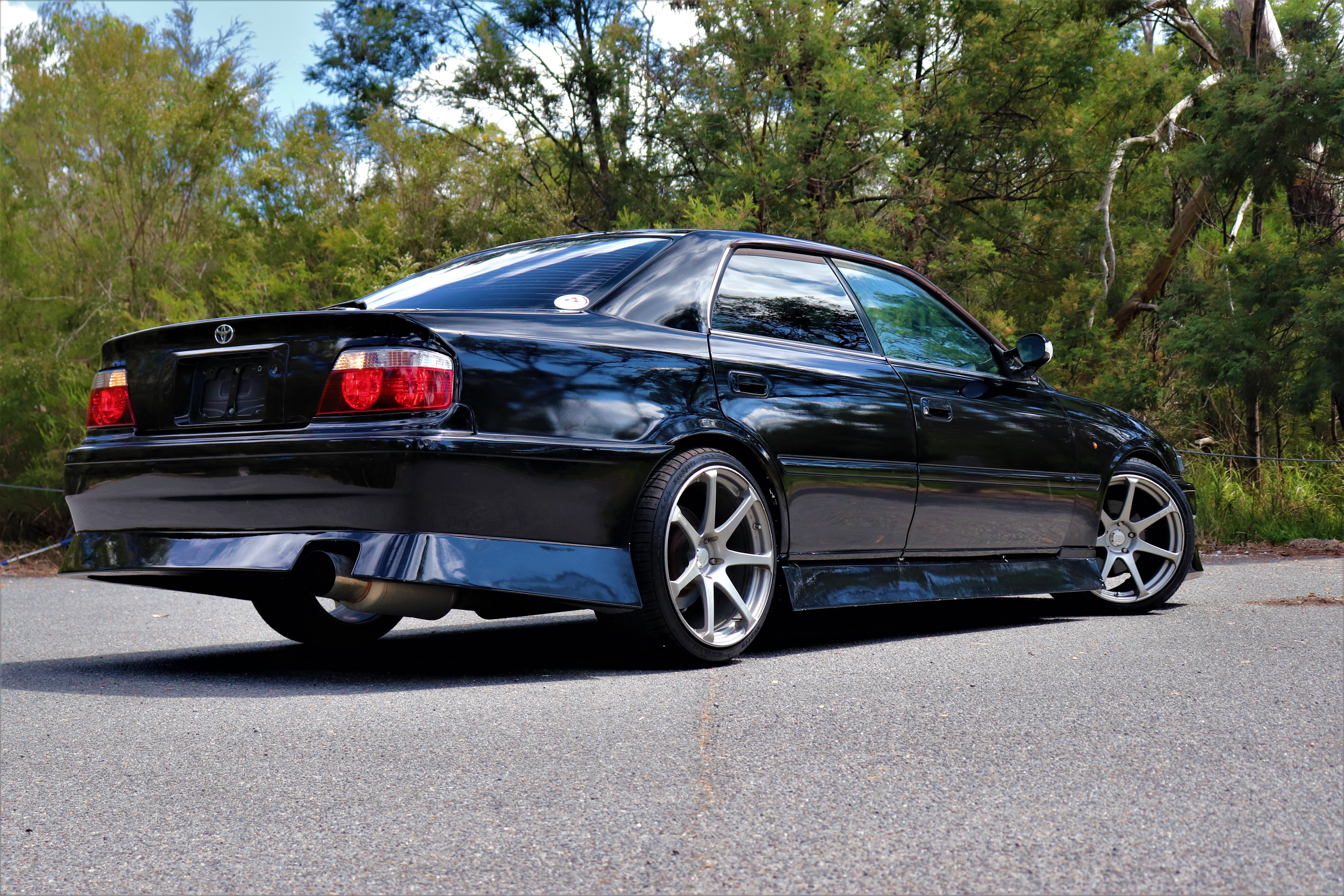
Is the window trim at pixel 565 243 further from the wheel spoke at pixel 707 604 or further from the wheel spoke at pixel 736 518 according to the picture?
the wheel spoke at pixel 707 604

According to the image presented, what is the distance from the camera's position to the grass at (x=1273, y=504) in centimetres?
1056

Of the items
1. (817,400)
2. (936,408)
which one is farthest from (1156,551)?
(817,400)

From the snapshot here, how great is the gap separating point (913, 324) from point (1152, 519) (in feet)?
5.75

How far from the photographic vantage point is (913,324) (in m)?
5.64

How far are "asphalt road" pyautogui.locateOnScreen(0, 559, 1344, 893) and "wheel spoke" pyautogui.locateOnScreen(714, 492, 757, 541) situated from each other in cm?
47

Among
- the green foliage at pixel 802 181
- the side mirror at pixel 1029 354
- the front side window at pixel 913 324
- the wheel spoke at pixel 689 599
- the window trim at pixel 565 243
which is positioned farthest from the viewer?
the green foliage at pixel 802 181

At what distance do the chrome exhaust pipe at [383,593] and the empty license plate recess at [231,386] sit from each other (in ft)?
1.80

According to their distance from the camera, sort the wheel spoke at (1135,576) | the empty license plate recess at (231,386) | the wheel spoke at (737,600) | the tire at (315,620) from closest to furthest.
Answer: the empty license plate recess at (231,386) < the wheel spoke at (737,600) < the tire at (315,620) < the wheel spoke at (1135,576)

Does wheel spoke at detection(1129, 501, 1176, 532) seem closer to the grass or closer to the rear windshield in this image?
the rear windshield

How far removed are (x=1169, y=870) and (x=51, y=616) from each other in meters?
6.56

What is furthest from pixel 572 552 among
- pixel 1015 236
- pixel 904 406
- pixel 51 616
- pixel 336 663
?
pixel 1015 236

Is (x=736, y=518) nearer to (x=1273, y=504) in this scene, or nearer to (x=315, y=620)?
(x=315, y=620)

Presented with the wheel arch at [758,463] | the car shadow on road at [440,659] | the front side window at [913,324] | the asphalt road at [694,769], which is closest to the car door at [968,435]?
the front side window at [913,324]

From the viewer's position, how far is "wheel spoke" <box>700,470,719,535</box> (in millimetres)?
4414
